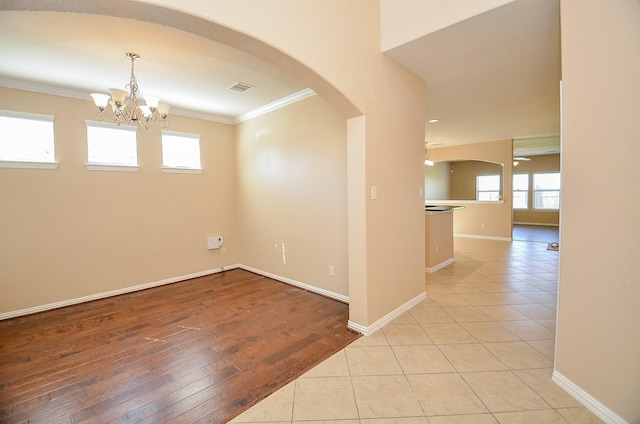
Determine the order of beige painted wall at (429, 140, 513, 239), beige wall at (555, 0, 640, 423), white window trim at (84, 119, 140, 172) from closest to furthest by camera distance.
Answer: beige wall at (555, 0, 640, 423), white window trim at (84, 119, 140, 172), beige painted wall at (429, 140, 513, 239)

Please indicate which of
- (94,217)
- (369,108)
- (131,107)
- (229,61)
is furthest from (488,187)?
(94,217)

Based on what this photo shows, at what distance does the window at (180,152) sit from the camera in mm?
4410

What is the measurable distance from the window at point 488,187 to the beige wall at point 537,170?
887 millimetres

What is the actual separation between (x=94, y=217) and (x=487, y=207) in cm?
852

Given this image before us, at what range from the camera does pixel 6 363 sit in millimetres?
2340

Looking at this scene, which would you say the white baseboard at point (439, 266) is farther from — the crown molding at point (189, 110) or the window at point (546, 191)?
the window at point (546, 191)

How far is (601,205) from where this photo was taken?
158 cm

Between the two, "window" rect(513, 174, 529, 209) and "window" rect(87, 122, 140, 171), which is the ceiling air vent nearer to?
"window" rect(87, 122, 140, 171)

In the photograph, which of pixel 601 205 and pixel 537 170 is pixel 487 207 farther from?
pixel 601 205

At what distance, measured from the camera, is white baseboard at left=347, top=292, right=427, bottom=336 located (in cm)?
263

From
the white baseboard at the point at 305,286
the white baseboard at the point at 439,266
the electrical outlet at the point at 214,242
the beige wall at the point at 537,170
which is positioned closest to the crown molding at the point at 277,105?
the electrical outlet at the point at 214,242

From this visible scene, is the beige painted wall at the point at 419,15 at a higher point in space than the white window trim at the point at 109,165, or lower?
higher

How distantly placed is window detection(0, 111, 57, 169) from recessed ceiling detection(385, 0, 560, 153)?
4.18 metres

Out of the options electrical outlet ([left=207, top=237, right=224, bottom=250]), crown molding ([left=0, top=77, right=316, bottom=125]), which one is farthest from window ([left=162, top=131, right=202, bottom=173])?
electrical outlet ([left=207, top=237, right=224, bottom=250])
